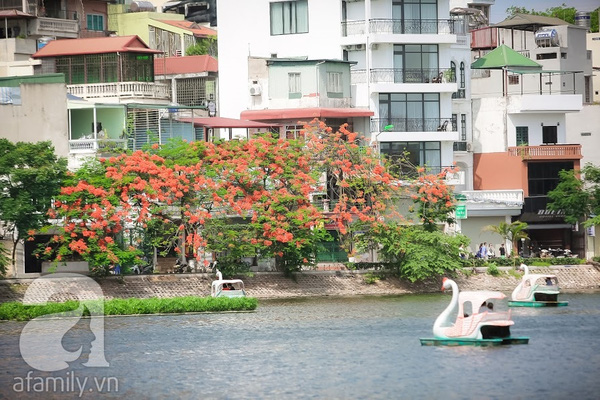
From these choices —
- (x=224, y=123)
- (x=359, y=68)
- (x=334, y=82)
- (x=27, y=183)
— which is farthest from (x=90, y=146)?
(x=359, y=68)

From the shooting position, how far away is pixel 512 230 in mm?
79000

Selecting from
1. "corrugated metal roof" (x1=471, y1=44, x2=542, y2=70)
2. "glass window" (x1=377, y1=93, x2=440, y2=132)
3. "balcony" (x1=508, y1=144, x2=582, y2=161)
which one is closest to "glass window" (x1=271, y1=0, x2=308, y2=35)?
"glass window" (x1=377, y1=93, x2=440, y2=132)

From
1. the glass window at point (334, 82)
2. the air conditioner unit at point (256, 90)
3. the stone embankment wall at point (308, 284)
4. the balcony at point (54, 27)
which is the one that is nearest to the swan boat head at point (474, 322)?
the stone embankment wall at point (308, 284)

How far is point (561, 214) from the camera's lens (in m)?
84.8

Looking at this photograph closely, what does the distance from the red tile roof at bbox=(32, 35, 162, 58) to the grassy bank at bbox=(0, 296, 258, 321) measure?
19.7 m

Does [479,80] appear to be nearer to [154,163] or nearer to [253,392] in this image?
[154,163]

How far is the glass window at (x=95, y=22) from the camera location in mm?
99675

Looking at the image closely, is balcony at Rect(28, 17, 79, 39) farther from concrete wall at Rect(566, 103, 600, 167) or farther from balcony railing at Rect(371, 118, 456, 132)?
concrete wall at Rect(566, 103, 600, 167)

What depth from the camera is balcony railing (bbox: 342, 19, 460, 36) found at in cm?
8212

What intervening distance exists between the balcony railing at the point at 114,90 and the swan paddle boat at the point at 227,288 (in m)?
16.2

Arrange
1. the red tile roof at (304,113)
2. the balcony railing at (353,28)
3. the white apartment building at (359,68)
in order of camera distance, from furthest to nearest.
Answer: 1. the balcony railing at (353,28)
2. the white apartment building at (359,68)
3. the red tile roof at (304,113)

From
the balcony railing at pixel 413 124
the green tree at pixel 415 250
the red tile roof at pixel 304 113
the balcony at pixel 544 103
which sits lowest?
the green tree at pixel 415 250

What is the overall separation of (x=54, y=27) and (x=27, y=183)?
29.7 metres

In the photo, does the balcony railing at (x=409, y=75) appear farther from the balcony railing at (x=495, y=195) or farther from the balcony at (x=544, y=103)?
the balcony railing at (x=495, y=195)
